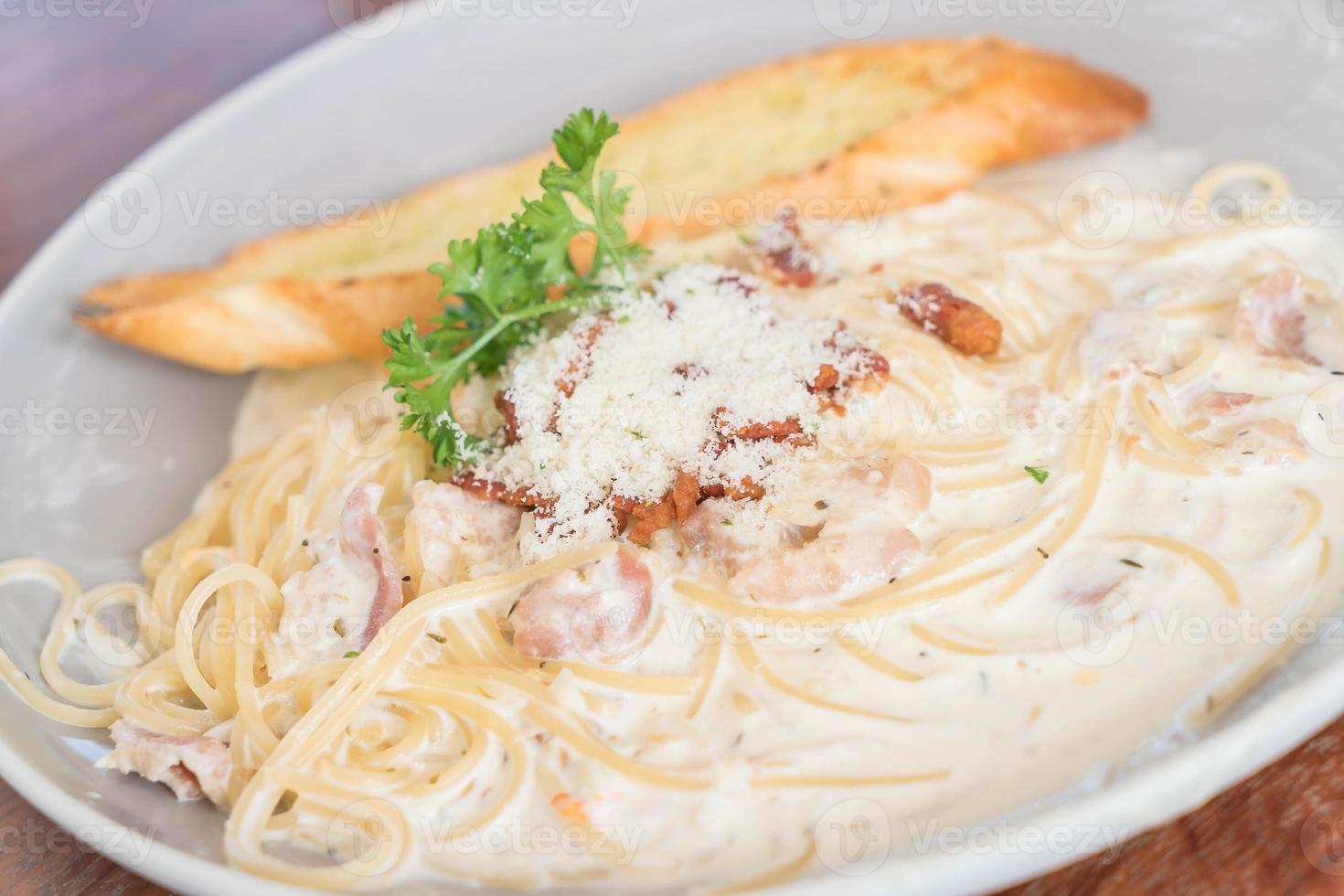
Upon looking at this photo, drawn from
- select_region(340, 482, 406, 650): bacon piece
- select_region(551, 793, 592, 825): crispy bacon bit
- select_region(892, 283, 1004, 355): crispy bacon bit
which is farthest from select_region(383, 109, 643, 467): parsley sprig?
select_region(551, 793, 592, 825): crispy bacon bit

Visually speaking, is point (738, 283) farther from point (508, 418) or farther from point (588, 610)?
point (588, 610)

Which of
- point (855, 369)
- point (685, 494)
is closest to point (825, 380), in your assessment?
point (855, 369)

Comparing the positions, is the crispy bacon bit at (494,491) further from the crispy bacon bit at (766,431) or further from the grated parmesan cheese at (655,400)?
the crispy bacon bit at (766,431)

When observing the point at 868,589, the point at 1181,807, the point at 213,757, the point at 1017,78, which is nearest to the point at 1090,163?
the point at 1017,78

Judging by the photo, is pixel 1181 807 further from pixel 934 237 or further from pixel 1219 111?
pixel 1219 111

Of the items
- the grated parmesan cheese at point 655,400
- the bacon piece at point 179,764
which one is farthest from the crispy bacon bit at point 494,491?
the bacon piece at point 179,764

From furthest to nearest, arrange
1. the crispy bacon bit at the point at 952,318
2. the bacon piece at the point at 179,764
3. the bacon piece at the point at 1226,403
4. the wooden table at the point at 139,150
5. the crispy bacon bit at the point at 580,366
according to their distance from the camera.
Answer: the crispy bacon bit at the point at 952,318
the crispy bacon bit at the point at 580,366
the bacon piece at the point at 1226,403
the bacon piece at the point at 179,764
the wooden table at the point at 139,150

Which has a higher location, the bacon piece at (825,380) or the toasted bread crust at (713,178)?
the toasted bread crust at (713,178)
